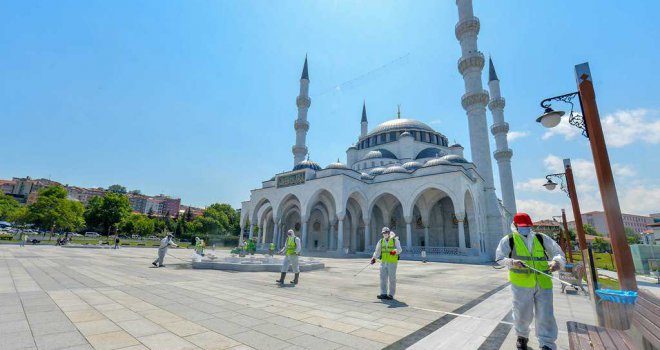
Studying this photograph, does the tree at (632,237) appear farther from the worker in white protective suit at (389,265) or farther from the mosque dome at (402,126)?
the worker in white protective suit at (389,265)

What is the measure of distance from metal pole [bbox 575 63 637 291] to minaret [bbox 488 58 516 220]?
35467 mm

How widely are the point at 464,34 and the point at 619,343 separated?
1344 inches

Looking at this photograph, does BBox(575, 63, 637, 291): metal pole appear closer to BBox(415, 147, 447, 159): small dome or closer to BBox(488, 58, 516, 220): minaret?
BBox(415, 147, 447, 159): small dome

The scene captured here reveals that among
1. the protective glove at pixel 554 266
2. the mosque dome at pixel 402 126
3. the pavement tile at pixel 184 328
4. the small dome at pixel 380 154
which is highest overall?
the mosque dome at pixel 402 126

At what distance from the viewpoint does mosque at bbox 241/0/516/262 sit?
26.4 meters

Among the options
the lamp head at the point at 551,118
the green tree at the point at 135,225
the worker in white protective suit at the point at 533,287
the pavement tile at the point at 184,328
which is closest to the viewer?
the worker in white protective suit at the point at 533,287

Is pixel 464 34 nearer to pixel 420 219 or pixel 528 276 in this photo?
pixel 420 219

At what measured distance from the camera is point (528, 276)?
10.5 ft

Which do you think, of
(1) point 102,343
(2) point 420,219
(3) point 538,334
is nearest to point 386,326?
(3) point 538,334

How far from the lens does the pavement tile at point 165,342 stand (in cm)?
295

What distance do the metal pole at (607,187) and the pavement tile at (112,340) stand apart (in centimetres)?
572

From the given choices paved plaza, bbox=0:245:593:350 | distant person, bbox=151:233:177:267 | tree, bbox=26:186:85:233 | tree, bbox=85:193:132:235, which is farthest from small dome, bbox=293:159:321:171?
tree, bbox=85:193:132:235

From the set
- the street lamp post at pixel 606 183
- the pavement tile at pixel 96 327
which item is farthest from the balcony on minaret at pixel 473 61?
the pavement tile at pixel 96 327

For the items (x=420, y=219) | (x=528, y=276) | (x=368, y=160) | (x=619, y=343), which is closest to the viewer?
(x=619, y=343)
